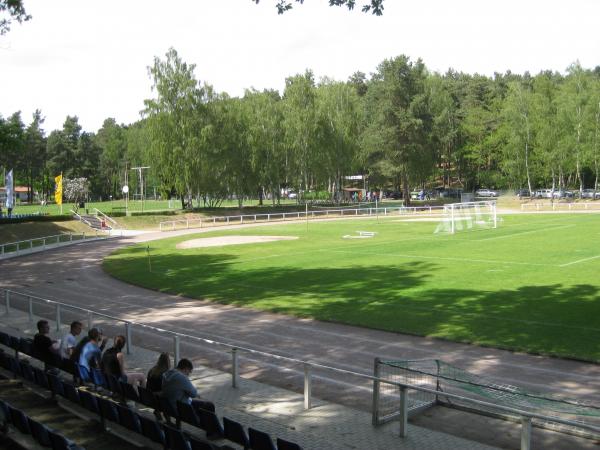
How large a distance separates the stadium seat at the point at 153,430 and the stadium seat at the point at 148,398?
95cm

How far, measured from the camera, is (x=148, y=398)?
362 inches

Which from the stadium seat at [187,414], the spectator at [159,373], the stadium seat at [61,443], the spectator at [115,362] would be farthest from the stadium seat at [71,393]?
the stadium seat at [61,443]

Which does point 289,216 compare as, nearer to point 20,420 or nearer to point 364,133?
point 364,133

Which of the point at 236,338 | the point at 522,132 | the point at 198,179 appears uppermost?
the point at 522,132

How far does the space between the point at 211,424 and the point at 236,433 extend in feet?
2.33

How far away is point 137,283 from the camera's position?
28.0 meters

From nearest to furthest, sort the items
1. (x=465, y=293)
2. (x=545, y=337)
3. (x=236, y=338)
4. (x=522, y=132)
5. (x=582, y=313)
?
1. (x=545, y=337)
2. (x=236, y=338)
3. (x=582, y=313)
4. (x=465, y=293)
5. (x=522, y=132)

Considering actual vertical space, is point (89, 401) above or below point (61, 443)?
below

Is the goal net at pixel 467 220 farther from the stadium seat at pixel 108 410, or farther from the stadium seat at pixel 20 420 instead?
the stadium seat at pixel 20 420

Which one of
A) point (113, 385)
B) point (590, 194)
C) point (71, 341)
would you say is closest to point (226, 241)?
point (71, 341)

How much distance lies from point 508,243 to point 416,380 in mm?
30228

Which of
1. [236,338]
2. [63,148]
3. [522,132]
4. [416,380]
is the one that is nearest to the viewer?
[416,380]

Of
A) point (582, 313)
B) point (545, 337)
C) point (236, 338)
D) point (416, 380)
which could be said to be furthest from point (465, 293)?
point (416, 380)

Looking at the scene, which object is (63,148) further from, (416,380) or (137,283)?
(416,380)
